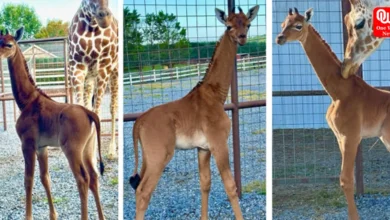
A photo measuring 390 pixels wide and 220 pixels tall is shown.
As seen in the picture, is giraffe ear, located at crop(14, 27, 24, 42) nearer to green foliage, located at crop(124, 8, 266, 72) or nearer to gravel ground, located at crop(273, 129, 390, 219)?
green foliage, located at crop(124, 8, 266, 72)

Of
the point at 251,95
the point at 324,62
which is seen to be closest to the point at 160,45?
the point at 251,95

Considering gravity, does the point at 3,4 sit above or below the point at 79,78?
above

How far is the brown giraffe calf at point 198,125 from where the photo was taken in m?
4.69

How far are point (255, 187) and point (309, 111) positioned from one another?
84 centimetres

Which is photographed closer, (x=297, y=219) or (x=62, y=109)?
(x=62, y=109)

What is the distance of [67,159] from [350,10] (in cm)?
237

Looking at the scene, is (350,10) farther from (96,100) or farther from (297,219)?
(96,100)

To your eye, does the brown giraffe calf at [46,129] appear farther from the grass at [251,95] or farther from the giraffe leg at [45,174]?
the grass at [251,95]

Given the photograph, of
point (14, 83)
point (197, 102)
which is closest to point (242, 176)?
point (197, 102)

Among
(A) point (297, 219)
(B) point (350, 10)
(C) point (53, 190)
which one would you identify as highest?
(B) point (350, 10)

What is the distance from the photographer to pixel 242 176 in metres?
5.85

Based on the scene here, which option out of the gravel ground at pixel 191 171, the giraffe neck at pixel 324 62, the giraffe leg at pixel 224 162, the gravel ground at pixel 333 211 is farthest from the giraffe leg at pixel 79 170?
the giraffe neck at pixel 324 62

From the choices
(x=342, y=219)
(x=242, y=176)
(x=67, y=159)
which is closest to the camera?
(x=67, y=159)

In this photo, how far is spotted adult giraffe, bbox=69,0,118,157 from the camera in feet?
15.8
